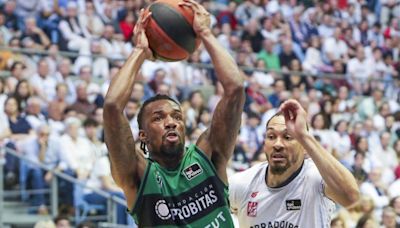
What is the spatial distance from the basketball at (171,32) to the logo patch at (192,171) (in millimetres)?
640

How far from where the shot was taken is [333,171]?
6.14m

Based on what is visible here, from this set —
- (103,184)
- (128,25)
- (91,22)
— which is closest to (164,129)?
(103,184)

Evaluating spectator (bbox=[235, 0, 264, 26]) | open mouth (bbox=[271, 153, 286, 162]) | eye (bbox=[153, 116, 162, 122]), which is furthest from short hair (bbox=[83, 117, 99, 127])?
spectator (bbox=[235, 0, 264, 26])

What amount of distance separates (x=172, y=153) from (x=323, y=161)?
0.88 meters

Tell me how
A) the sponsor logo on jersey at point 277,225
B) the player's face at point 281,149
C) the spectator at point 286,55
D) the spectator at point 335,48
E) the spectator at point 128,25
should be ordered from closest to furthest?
1. the sponsor logo on jersey at point 277,225
2. the player's face at point 281,149
3. the spectator at point 128,25
4. the spectator at point 286,55
5. the spectator at point 335,48

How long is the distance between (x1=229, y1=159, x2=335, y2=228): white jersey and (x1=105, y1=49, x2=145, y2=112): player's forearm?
132cm

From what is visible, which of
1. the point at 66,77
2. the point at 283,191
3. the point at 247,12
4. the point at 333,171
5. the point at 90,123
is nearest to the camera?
the point at 333,171

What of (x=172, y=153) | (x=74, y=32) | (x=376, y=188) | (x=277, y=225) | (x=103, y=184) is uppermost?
(x=74, y=32)

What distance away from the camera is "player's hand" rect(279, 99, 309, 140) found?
6.11 metres

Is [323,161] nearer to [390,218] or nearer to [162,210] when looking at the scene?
[162,210]

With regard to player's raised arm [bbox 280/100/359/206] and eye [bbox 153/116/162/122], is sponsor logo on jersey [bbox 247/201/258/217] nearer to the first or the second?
player's raised arm [bbox 280/100/359/206]

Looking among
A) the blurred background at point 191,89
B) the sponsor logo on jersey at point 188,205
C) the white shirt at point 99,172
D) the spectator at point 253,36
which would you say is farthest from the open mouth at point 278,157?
the spectator at point 253,36

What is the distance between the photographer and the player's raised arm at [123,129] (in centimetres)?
584

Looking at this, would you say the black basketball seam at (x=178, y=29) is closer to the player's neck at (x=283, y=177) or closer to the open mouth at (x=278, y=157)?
the open mouth at (x=278, y=157)
